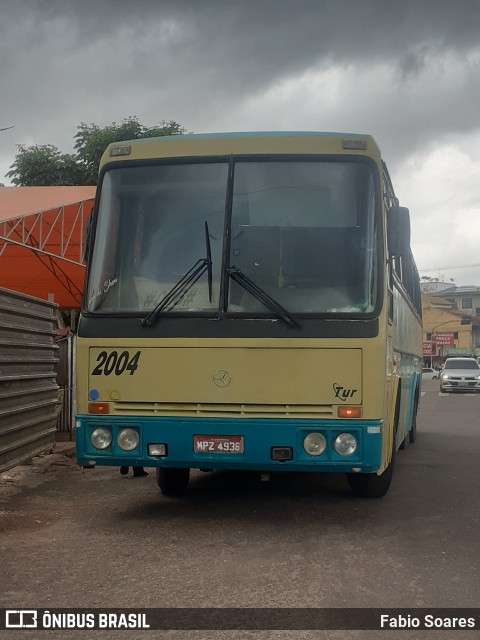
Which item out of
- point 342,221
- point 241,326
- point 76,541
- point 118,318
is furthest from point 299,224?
point 76,541

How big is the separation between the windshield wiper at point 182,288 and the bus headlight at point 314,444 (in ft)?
4.42

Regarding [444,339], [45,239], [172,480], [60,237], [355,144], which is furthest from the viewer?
[444,339]

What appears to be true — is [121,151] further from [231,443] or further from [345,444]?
[345,444]

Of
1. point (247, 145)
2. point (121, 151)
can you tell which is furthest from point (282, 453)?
point (121, 151)

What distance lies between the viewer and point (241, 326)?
21.7 ft

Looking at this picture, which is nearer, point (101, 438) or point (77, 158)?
point (101, 438)

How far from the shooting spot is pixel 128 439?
6.74 m

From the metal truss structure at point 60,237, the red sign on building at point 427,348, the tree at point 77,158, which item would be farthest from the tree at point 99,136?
the red sign on building at point 427,348

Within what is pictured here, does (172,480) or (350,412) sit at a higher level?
(350,412)

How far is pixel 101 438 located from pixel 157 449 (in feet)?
1.58

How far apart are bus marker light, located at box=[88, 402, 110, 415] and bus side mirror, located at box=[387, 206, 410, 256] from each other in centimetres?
268

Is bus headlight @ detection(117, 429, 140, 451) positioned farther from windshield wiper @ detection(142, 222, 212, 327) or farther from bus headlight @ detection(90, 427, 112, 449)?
windshield wiper @ detection(142, 222, 212, 327)

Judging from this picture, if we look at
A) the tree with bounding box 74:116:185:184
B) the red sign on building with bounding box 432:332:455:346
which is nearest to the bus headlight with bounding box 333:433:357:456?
the tree with bounding box 74:116:185:184

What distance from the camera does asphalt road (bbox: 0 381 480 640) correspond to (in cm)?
486
